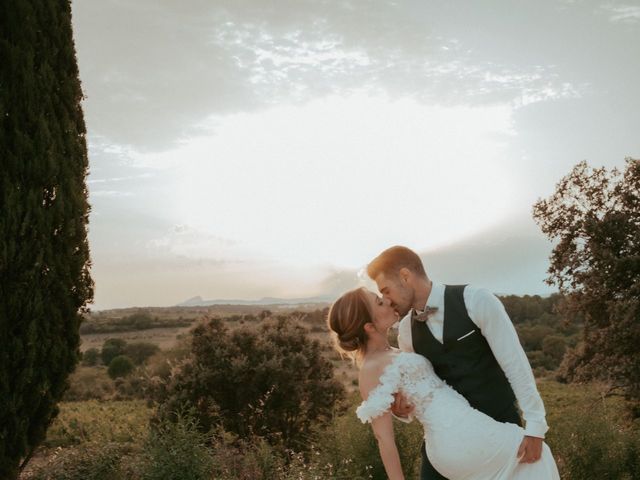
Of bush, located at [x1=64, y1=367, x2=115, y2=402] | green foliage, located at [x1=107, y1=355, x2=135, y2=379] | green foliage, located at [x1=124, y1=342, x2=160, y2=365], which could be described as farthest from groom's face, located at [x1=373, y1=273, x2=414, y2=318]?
green foliage, located at [x1=124, y1=342, x2=160, y2=365]

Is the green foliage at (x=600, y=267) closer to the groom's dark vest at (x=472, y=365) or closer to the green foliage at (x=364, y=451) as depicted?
the green foliage at (x=364, y=451)

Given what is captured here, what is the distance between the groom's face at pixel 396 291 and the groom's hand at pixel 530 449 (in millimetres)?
1046

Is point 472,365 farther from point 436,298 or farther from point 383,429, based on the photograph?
point 383,429

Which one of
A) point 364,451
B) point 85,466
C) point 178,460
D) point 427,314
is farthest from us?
point 85,466

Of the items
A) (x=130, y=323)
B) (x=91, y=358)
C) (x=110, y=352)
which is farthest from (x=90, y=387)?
(x=130, y=323)

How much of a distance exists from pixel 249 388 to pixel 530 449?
24.7 ft

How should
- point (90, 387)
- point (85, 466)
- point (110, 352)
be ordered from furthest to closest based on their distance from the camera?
point (110, 352)
point (90, 387)
point (85, 466)

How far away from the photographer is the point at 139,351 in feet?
121

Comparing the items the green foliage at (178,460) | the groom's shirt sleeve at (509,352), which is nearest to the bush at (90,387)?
the green foliage at (178,460)

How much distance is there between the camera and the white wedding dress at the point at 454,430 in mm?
3396

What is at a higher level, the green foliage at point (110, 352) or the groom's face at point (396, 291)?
the groom's face at point (396, 291)

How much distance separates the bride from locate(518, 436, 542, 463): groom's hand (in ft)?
0.11

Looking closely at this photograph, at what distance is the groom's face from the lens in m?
3.91

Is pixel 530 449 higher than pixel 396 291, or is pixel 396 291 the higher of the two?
pixel 396 291
